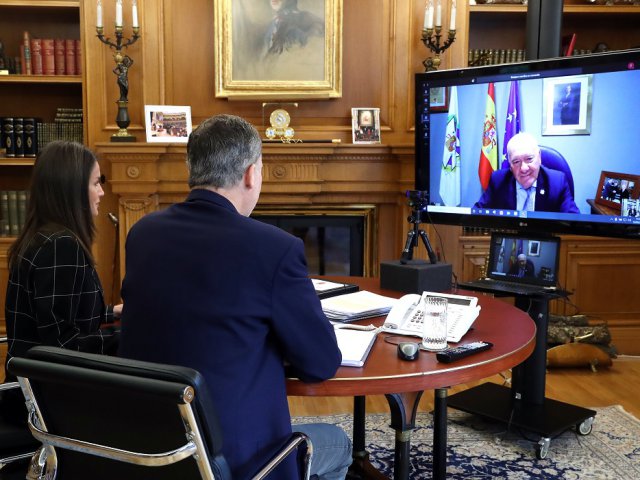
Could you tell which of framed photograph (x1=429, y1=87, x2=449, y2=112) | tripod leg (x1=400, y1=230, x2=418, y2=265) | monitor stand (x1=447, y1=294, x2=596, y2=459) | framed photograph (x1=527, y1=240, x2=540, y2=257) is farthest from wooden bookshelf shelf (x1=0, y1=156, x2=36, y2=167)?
framed photograph (x1=527, y1=240, x2=540, y2=257)

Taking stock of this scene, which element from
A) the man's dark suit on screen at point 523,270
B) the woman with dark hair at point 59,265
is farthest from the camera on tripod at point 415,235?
the woman with dark hair at point 59,265

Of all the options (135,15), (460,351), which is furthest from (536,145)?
(135,15)

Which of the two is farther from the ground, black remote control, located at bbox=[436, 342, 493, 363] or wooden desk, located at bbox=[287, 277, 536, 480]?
black remote control, located at bbox=[436, 342, 493, 363]

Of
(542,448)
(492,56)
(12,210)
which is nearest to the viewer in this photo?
(542,448)

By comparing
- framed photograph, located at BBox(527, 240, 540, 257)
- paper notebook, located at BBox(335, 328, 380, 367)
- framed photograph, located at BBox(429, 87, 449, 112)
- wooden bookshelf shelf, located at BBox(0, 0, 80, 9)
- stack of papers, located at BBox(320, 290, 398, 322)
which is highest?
wooden bookshelf shelf, located at BBox(0, 0, 80, 9)

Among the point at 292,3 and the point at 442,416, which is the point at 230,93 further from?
the point at 442,416

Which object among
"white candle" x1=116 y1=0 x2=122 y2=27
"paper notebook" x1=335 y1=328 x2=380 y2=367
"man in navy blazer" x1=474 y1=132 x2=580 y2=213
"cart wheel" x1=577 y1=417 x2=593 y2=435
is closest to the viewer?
"paper notebook" x1=335 y1=328 x2=380 y2=367

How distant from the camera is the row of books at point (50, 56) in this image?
14.1 ft

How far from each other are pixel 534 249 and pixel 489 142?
522mm

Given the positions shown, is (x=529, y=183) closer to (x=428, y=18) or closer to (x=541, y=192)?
(x=541, y=192)

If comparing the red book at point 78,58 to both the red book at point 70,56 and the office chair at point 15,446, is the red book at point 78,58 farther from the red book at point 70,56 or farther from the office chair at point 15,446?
the office chair at point 15,446

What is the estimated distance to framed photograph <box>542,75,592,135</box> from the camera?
2.92 m

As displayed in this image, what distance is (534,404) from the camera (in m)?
3.23

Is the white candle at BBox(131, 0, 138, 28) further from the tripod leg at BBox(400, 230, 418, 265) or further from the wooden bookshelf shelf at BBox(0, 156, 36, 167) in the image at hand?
the tripod leg at BBox(400, 230, 418, 265)
